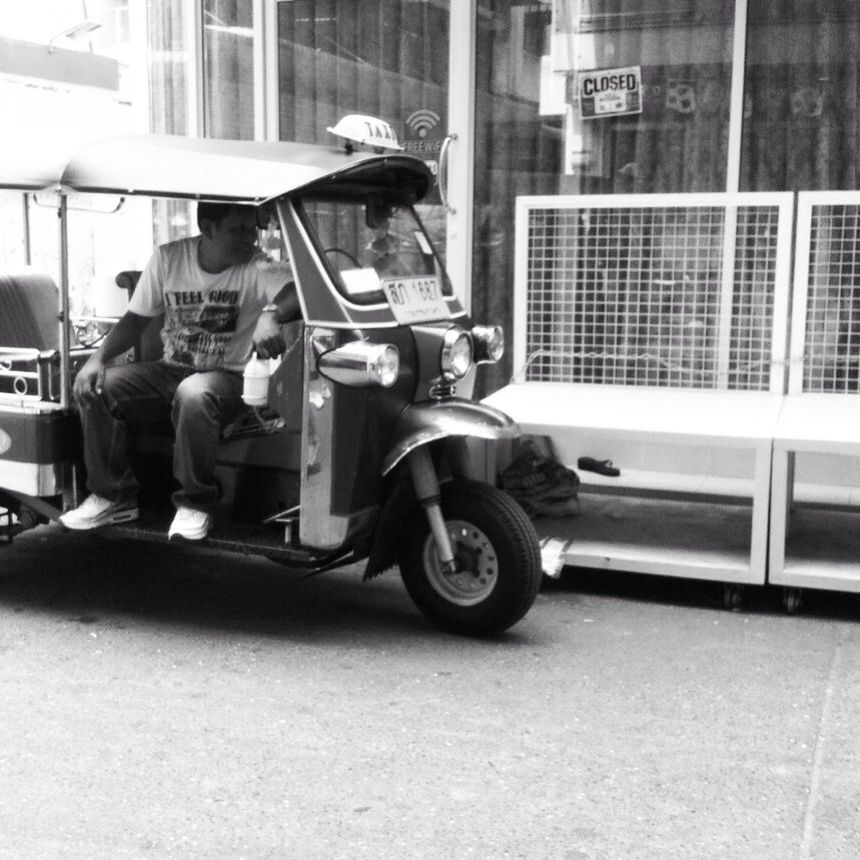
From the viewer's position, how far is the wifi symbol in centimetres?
772

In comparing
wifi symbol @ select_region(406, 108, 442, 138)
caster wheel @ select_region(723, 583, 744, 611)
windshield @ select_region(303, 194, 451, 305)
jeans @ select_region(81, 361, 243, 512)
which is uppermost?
wifi symbol @ select_region(406, 108, 442, 138)

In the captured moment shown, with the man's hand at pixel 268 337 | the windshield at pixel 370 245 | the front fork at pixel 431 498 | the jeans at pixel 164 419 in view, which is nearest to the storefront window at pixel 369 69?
the windshield at pixel 370 245

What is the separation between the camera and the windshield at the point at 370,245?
15.7ft

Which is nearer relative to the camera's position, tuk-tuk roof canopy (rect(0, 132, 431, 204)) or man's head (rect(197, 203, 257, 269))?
tuk-tuk roof canopy (rect(0, 132, 431, 204))

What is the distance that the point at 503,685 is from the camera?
439 centimetres

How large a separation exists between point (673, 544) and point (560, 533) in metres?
0.50

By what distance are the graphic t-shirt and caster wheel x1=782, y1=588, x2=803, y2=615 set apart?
236cm

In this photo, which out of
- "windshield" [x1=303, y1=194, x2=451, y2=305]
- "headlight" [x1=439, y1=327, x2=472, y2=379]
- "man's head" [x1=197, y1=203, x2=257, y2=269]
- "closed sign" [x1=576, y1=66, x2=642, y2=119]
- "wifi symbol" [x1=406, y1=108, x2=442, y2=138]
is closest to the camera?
"windshield" [x1=303, y1=194, x2=451, y2=305]

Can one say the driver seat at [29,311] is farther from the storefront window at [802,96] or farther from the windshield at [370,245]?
the storefront window at [802,96]

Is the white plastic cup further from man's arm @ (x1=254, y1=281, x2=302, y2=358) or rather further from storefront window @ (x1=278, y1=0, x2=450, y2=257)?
storefront window @ (x1=278, y1=0, x2=450, y2=257)

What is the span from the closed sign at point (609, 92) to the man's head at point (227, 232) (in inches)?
113

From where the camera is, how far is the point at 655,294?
5.96 metres

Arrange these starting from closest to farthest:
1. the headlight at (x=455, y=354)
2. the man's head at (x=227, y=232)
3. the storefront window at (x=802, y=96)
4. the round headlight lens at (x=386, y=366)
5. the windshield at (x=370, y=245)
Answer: the round headlight lens at (x=386, y=366), the windshield at (x=370, y=245), the headlight at (x=455, y=354), the man's head at (x=227, y=232), the storefront window at (x=802, y=96)

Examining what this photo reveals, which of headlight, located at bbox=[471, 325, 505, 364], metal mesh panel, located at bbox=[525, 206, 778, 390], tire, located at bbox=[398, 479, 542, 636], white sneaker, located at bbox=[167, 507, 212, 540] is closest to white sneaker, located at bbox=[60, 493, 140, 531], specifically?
white sneaker, located at bbox=[167, 507, 212, 540]
